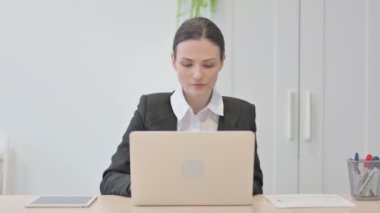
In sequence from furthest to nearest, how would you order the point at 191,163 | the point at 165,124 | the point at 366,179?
the point at 165,124 → the point at 366,179 → the point at 191,163

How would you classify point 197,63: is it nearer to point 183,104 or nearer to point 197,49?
point 197,49

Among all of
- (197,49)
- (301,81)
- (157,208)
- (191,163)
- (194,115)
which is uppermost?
(197,49)

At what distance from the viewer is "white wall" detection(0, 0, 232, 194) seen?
8.71 ft

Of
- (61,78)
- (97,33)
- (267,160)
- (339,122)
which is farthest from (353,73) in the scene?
(61,78)

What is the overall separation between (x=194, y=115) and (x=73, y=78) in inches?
40.5

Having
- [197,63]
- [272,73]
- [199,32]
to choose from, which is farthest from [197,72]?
[272,73]

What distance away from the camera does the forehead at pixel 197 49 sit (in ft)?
5.83

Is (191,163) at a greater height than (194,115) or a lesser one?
lesser

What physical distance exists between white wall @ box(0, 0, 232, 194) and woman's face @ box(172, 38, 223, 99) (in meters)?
0.86

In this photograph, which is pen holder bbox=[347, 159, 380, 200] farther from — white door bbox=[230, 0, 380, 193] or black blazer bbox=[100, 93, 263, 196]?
white door bbox=[230, 0, 380, 193]

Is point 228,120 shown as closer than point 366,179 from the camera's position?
No

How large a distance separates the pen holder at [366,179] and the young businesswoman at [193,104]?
0.36m

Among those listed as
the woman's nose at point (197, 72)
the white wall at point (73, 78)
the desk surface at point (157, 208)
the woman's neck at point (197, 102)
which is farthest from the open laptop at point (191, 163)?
the white wall at point (73, 78)

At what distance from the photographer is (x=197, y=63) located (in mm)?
1774
